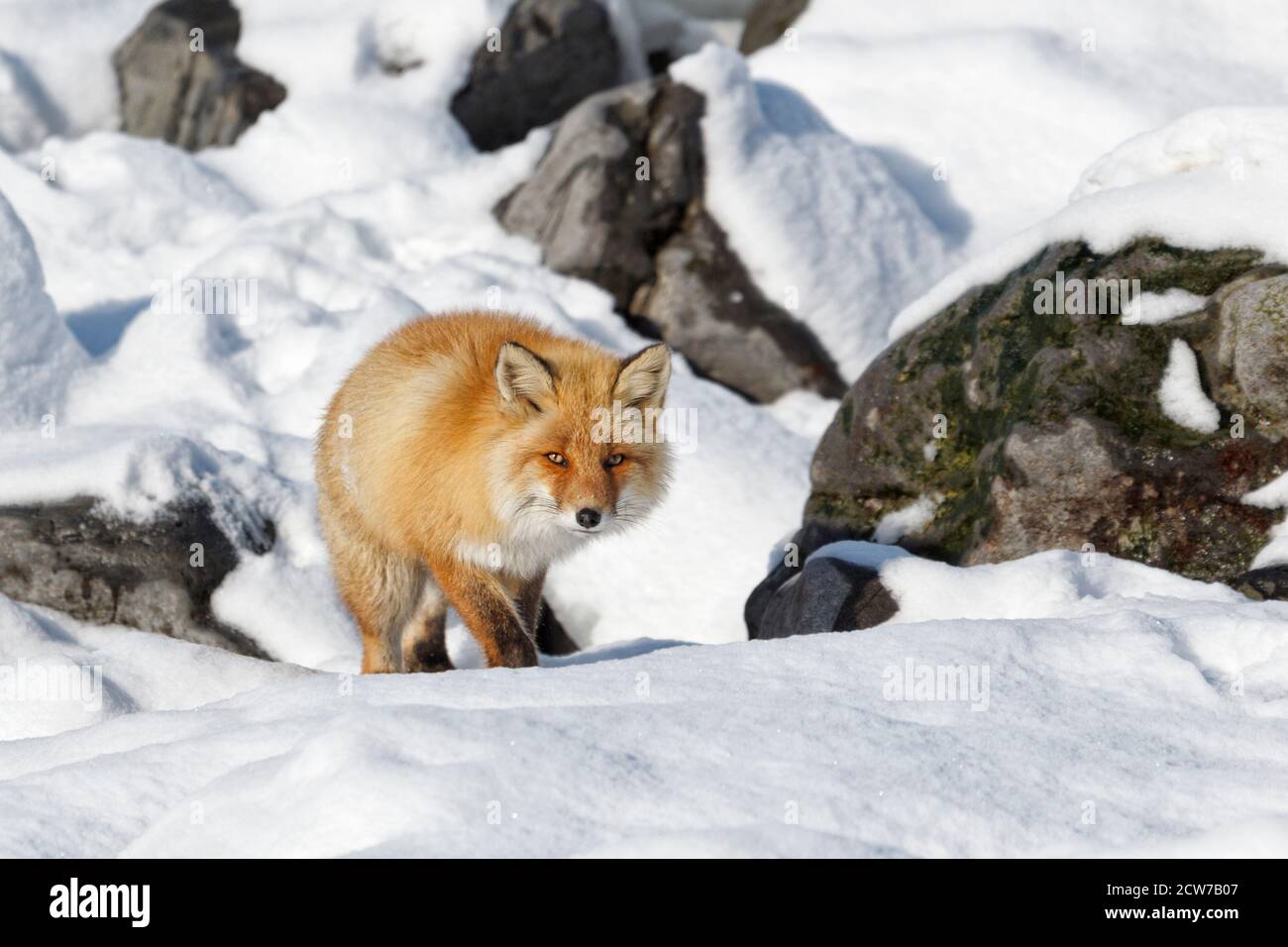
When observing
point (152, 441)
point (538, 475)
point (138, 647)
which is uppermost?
point (538, 475)

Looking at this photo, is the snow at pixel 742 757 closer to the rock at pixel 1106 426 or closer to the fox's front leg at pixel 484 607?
the rock at pixel 1106 426

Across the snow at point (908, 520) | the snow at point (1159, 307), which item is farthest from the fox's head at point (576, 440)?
the snow at point (1159, 307)

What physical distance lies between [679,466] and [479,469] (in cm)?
337

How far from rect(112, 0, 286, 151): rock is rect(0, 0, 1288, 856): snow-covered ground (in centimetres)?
25

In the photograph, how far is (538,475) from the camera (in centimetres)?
527

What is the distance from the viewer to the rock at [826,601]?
5730 mm

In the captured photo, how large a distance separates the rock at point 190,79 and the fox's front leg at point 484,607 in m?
9.24

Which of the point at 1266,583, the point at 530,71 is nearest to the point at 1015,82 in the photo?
the point at 530,71

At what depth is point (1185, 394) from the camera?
5758mm

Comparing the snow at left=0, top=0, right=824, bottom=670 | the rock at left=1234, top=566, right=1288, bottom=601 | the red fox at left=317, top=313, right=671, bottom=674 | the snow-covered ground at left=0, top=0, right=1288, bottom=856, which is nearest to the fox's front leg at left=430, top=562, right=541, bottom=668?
the red fox at left=317, top=313, right=671, bottom=674

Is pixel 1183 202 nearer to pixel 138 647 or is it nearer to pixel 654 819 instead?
pixel 654 819

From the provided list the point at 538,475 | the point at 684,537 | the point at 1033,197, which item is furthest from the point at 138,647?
the point at 1033,197
